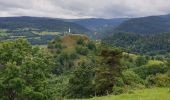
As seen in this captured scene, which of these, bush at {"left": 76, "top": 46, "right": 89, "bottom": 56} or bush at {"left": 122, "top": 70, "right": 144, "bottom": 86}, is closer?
bush at {"left": 122, "top": 70, "right": 144, "bottom": 86}

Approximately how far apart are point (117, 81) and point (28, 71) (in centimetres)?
1214

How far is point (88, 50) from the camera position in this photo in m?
166

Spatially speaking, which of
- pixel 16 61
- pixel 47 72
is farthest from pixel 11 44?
pixel 47 72

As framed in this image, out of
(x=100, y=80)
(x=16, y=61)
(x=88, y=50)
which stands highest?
(x=16, y=61)

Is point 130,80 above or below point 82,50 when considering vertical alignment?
above

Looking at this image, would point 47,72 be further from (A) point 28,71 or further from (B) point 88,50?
(B) point 88,50

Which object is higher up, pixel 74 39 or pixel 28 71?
pixel 28 71

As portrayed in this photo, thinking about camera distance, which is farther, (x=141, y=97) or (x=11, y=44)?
(x=11, y=44)

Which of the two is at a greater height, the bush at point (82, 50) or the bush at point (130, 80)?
the bush at point (130, 80)

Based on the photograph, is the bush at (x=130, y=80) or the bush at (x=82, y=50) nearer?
the bush at (x=130, y=80)

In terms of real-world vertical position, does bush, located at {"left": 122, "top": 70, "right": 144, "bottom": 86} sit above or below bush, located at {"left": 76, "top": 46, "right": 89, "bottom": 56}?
above

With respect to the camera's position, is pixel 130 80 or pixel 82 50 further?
pixel 82 50

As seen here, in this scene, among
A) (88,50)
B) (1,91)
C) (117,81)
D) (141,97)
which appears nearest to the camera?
(141,97)

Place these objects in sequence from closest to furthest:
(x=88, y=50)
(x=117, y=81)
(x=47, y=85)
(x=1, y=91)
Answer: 1. (x=1, y=91)
2. (x=47, y=85)
3. (x=117, y=81)
4. (x=88, y=50)
